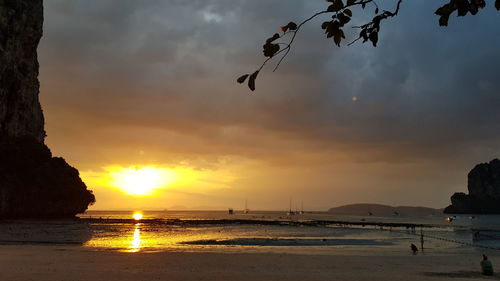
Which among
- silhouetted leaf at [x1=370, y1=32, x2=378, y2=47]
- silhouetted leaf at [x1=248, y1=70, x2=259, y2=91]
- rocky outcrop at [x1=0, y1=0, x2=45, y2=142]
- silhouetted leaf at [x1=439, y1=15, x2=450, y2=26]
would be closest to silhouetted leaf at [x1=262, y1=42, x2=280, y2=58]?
silhouetted leaf at [x1=248, y1=70, x2=259, y2=91]

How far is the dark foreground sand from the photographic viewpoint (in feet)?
75.5

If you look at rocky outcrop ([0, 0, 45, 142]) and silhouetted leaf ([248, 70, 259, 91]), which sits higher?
rocky outcrop ([0, 0, 45, 142])

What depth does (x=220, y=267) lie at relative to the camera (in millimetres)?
27188

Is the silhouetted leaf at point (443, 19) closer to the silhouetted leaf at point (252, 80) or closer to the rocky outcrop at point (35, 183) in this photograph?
the silhouetted leaf at point (252, 80)

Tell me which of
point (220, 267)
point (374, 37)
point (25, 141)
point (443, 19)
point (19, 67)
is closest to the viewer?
point (443, 19)

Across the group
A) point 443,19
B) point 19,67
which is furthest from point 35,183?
point 443,19

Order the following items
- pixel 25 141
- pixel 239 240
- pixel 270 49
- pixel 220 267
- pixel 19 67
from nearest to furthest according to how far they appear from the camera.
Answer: pixel 270 49
pixel 220 267
pixel 239 240
pixel 25 141
pixel 19 67

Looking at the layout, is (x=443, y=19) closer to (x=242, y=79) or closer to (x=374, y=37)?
(x=374, y=37)

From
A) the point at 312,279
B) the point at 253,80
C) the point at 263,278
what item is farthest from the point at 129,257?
the point at 253,80

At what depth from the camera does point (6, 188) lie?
9706cm

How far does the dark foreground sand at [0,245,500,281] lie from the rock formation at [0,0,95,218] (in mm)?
77027

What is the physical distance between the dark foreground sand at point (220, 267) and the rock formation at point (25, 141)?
77.0 meters

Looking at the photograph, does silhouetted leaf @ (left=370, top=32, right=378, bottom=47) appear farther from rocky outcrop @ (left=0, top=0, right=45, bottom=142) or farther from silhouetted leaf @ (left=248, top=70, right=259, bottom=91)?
rocky outcrop @ (left=0, top=0, right=45, bottom=142)

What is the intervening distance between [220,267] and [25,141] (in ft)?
320
